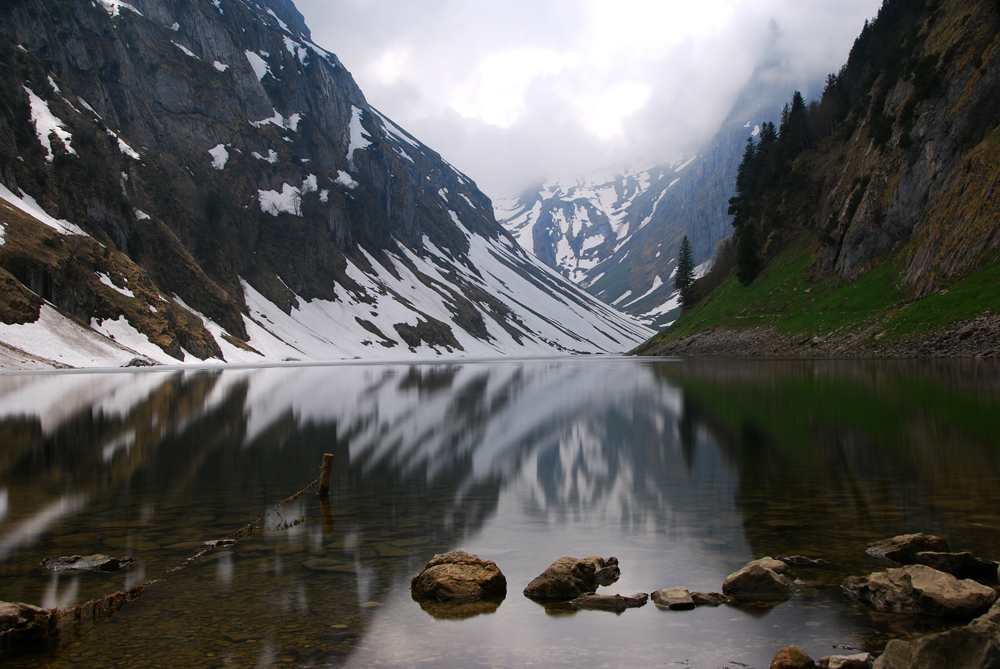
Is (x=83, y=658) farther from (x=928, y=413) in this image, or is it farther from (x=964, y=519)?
(x=928, y=413)

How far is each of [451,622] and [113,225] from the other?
353ft

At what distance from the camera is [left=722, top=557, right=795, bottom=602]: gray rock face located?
321 inches

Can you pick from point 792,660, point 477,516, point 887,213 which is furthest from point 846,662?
point 887,213

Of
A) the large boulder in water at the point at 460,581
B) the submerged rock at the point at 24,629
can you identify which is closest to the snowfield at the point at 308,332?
the submerged rock at the point at 24,629

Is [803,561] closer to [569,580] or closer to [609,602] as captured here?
[609,602]

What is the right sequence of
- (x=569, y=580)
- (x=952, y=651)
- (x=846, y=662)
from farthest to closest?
(x=569, y=580) < (x=846, y=662) < (x=952, y=651)

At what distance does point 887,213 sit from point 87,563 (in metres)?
81.7

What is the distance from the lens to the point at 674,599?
8.03 meters

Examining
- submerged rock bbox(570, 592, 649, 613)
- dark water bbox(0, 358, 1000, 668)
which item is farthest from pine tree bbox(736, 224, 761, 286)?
submerged rock bbox(570, 592, 649, 613)

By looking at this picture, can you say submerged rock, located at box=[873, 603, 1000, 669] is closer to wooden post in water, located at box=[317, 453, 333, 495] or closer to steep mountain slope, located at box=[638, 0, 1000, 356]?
wooden post in water, located at box=[317, 453, 333, 495]

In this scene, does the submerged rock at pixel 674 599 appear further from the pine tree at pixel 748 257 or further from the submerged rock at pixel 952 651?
the pine tree at pixel 748 257

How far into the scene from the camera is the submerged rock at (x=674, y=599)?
7.95 m

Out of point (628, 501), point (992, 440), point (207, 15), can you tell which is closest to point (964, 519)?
point (628, 501)

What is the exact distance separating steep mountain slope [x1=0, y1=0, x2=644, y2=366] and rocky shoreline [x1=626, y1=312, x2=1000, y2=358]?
70123 mm
